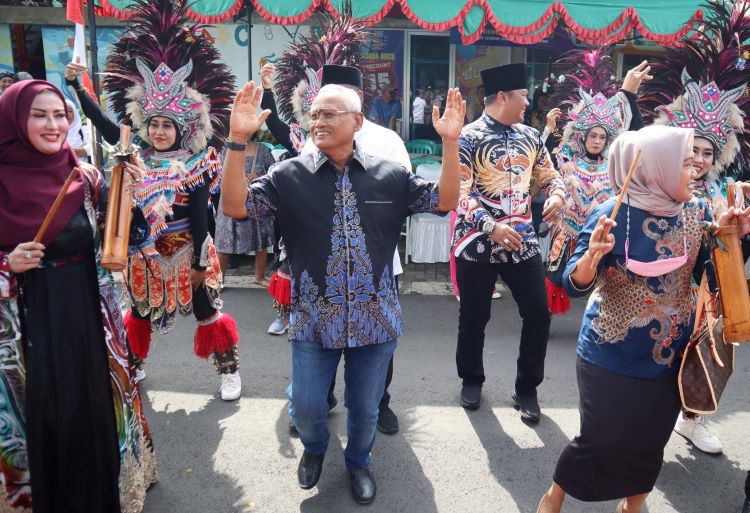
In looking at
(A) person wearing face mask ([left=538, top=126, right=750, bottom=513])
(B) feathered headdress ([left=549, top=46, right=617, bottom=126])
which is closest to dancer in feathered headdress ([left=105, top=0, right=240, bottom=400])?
(A) person wearing face mask ([left=538, top=126, right=750, bottom=513])

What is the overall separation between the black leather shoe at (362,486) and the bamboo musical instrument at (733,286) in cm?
172

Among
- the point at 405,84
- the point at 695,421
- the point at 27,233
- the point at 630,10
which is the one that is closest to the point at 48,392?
the point at 27,233

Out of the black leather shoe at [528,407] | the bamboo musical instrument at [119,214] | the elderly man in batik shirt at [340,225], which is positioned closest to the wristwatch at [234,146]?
the elderly man in batik shirt at [340,225]

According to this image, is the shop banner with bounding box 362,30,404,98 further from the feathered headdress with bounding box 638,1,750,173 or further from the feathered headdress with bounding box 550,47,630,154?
the feathered headdress with bounding box 638,1,750,173

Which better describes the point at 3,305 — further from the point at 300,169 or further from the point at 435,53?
the point at 435,53

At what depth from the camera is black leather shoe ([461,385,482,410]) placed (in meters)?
3.87

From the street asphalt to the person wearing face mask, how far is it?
0.55 metres

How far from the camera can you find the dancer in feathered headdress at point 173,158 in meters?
3.67

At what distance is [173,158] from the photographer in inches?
144

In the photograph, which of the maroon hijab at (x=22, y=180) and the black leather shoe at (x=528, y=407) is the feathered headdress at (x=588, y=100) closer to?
the black leather shoe at (x=528, y=407)

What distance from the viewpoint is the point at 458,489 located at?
3043 millimetres

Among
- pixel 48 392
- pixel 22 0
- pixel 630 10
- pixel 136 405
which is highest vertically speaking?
pixel 22 0

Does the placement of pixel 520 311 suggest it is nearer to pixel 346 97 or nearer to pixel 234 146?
pixel 346 97

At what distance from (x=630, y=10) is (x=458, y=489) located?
6.14m
